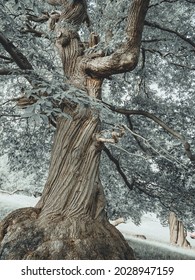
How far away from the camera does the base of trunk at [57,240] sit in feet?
12.8

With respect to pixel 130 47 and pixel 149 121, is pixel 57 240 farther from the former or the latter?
pixel 149 121

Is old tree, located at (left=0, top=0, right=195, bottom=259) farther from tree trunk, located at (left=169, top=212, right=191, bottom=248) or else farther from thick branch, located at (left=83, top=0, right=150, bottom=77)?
tree trunk, located at (left=169, top=212, right=191, bottom=248)

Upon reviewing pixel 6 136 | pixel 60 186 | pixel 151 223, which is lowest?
pixel 151 223

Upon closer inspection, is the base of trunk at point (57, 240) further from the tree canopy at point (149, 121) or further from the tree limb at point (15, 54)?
the tree canopy at point (149, 121)

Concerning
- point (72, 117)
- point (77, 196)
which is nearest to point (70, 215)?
point (77, 196)

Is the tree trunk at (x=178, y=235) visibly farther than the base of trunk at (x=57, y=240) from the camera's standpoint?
Yes

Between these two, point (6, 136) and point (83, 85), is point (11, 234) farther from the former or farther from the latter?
point (6, 136)

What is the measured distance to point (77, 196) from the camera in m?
4.62

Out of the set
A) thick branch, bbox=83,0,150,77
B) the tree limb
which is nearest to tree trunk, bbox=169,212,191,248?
thick branch, bbox=83,0,150,77

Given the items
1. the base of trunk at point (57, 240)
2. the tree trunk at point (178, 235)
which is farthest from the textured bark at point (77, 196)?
the tree trunk at point (178, 235)

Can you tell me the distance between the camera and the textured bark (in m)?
4.03

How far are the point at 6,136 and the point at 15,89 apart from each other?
1.17m

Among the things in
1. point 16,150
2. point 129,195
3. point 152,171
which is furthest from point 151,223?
point 16,150

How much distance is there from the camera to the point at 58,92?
3.48 m
